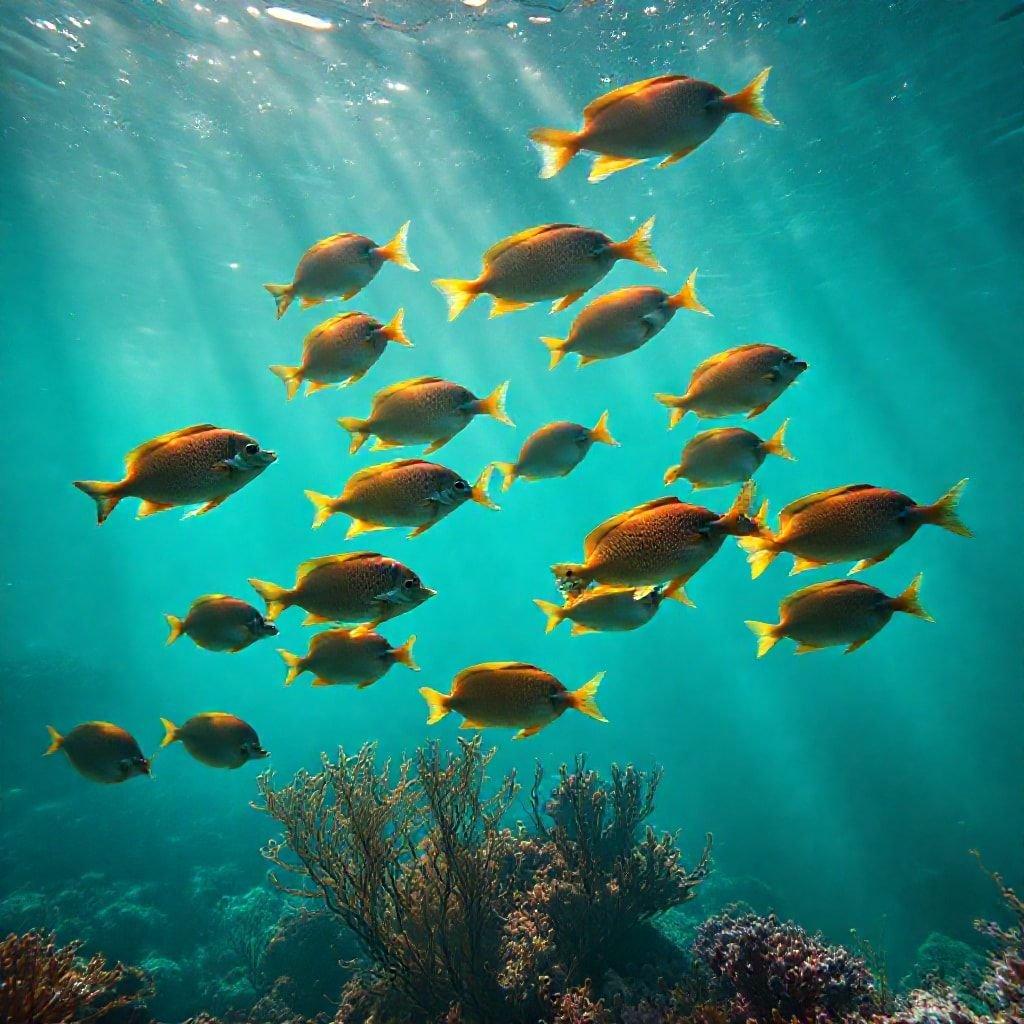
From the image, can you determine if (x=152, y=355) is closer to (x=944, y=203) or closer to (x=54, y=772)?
(x=54, y=772)

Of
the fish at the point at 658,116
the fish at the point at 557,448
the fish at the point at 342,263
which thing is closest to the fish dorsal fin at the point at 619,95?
the fish at the point at 658,116

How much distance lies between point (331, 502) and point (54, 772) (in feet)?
82.8

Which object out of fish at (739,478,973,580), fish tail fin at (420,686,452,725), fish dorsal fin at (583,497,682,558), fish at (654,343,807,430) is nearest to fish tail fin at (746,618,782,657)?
fish at (739,478,973,580)

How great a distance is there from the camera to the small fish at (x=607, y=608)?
2904 millimetres

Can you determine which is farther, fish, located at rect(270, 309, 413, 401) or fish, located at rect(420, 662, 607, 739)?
fish, located at rect(270, 309, 413, 401)

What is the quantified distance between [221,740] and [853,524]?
4050 mm

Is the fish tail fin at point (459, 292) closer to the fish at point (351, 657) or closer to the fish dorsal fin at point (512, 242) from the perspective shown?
the fish dorsal fin at point (512, 242)

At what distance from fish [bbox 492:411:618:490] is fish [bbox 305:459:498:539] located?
1077mm

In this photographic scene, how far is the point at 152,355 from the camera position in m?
31.7

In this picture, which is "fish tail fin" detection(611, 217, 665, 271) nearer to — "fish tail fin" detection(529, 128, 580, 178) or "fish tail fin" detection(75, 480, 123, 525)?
"fish tail fin" detection(529, 128, 580, 178)

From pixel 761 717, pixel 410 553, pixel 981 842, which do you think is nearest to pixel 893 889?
pixel 981 842

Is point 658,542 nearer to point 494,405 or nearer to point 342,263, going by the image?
point 494,405

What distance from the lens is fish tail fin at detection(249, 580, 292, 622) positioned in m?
2.77

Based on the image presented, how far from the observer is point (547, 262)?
2838 mm
